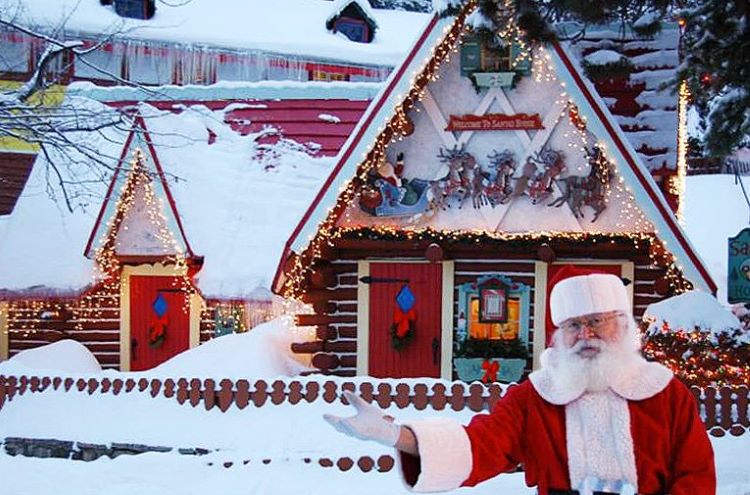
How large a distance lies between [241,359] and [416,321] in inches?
103

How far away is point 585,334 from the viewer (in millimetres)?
2830

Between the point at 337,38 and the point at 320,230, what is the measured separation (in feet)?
57.8

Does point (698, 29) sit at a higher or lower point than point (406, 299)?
higher

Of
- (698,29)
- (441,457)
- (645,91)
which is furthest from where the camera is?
(645,91)

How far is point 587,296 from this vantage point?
281 centimetres

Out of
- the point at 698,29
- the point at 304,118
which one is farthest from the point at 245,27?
the point at 698,29

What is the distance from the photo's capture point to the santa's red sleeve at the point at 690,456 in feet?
8.55

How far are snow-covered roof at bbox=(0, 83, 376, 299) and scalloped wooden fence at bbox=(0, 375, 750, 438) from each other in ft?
6.45

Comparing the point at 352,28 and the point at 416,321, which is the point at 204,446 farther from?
the point at 352,28

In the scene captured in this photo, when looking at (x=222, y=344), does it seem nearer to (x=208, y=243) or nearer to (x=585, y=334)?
(x=208, y=243)

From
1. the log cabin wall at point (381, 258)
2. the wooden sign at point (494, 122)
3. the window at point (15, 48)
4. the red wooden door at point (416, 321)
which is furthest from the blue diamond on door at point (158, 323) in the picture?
the window at point (15, 48)

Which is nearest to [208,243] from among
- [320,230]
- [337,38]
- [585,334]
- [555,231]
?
[320,230]

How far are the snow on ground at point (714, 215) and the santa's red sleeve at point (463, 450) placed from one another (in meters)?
20.6

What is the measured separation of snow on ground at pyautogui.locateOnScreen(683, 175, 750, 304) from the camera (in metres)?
23.3
